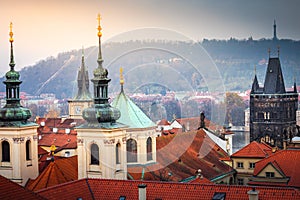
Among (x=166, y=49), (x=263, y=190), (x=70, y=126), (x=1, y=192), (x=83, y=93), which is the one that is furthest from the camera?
(x=83, y=93)

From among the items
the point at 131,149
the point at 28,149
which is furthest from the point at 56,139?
the point at 28,149

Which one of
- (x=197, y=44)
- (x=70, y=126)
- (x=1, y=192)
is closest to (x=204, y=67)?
(x=197, y=44)

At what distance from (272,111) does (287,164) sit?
38.3 meters

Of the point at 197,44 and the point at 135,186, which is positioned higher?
the point at 197,44

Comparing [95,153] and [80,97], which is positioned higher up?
[80,97]

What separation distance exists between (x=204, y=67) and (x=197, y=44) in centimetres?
139

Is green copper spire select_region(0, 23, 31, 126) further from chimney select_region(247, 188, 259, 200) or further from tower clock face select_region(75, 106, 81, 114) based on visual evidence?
tower clock face select_region(75, 106, 81, 114)

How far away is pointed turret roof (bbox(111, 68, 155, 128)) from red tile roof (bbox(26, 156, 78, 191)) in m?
3.43

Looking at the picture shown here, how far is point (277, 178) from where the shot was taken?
123 feet

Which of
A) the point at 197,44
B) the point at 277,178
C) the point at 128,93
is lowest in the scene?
the point at 277,178

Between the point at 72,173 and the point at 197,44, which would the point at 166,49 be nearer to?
the point at 197,44

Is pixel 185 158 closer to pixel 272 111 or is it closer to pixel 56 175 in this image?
pixel 56 175

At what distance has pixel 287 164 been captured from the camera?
124 ft

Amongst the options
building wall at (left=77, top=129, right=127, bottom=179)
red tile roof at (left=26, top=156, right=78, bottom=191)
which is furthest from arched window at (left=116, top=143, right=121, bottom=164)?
red tile roof at (left=26, top=156, right=78, bottom=191)
